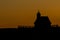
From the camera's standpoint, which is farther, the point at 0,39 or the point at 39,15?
the point at 39,15

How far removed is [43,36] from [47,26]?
1554 cm

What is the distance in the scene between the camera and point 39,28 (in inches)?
2443

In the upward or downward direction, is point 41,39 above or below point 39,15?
below

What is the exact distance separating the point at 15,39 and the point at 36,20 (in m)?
16.0

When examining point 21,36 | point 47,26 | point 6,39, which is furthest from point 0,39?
point 47,26

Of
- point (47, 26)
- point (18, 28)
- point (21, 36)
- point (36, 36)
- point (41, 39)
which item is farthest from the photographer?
point (18, 28)

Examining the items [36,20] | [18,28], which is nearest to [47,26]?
[36,20]

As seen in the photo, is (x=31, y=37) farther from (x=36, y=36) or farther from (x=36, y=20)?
(x=36, y=20)

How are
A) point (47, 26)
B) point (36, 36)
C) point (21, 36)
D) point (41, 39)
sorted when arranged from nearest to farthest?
point (41, 39), point (36, 36), point (21, 36), point (47, 26)

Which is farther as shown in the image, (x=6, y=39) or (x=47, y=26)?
(x=47, y=26)

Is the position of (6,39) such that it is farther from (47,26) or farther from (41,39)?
(47,26)

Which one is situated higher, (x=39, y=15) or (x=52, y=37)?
(x=39, y=15)

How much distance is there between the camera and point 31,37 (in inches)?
2222

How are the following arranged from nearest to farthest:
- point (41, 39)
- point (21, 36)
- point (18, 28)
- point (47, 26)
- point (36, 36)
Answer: point (41, 39) < point (36, 36) < point (21, 36) < point (47, 26) < point (18, 28)
